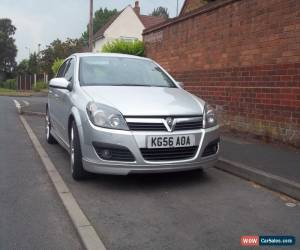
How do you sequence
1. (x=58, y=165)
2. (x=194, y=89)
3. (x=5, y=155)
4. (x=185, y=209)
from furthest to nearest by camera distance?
(x=194, y=89) < (x=5, y=155) < (x=58, y=165) < (x=185, y=209)

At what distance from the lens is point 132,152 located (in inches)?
215

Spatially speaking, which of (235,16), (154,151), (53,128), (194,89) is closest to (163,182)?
(154,151)

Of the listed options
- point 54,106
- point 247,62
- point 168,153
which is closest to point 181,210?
point 168,153

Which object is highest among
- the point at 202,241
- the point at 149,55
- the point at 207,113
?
the point at 149,55

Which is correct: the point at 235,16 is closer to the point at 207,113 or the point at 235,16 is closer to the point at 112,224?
the point at 207,113

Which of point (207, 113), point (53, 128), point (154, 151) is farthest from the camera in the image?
point (53, 128)

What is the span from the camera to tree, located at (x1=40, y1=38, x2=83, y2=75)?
4959cm

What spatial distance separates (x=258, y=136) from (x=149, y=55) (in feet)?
21.8

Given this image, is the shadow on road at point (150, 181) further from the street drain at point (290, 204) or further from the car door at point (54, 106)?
the car door at point (54, 106)

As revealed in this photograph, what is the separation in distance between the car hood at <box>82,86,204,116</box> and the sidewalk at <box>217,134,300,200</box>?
3.77 ft

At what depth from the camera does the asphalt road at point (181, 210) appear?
13.8 feet

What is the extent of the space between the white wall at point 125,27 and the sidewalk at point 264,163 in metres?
40.7

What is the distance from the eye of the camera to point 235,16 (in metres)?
9.94

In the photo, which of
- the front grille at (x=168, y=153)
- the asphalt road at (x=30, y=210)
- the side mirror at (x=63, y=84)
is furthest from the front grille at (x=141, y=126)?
the side mirror at (x=63, y=84)
